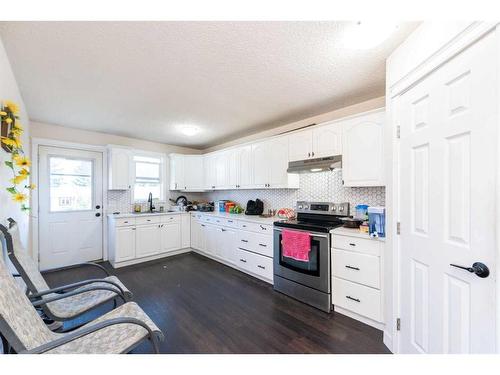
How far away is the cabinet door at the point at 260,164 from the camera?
3.49 m

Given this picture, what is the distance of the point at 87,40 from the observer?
5.10 feet

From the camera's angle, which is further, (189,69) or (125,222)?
(125,222)

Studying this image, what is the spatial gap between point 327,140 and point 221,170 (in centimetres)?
238

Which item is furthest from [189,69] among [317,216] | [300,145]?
[317,216]

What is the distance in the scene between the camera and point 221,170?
4.43 metres

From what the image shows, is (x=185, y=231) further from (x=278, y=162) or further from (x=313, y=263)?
(x=313, y=263)

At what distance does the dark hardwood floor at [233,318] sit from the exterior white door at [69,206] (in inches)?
19.4

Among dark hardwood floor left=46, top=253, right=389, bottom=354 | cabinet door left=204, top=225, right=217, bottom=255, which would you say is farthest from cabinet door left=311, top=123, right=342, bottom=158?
cabinet door left=204, top=225, right=217, bottom=255

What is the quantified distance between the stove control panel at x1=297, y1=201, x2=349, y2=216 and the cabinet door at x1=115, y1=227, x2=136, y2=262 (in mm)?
3026

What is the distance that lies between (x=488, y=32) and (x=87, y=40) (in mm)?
2450

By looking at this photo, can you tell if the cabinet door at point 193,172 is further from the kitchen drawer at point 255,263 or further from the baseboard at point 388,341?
the baseboard at point 388,341
